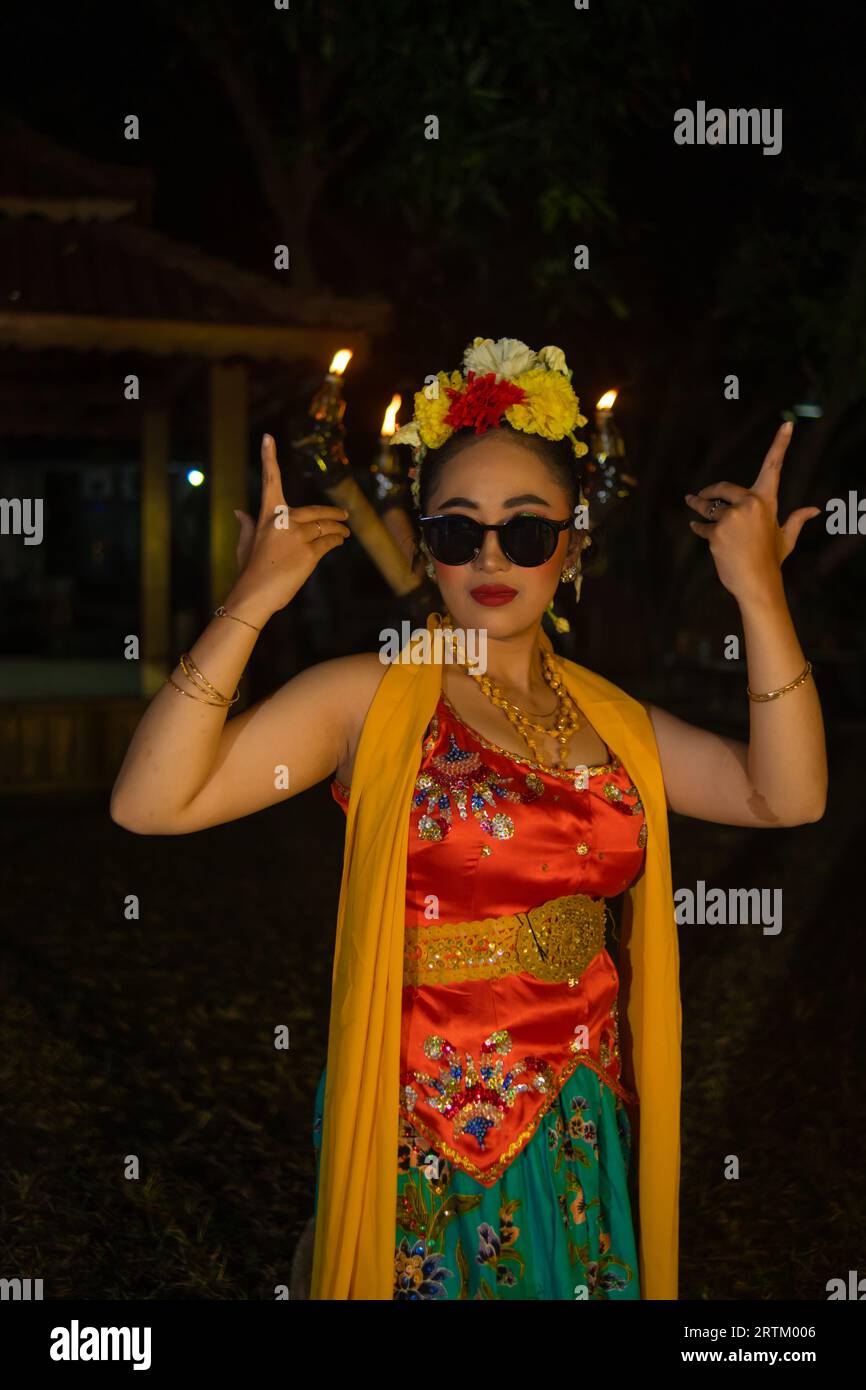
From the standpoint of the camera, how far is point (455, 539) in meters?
2.72

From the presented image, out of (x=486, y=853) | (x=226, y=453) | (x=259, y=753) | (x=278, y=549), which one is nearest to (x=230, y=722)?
(x=259, y=753)

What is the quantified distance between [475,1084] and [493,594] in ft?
2.91

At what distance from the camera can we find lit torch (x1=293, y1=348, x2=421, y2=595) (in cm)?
324

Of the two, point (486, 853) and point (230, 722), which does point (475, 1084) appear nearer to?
point (486, 853)

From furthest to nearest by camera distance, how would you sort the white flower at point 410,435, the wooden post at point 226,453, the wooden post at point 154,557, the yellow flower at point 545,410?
1. the wooden post at point 154,557
2. the wooden post at point 226,453
3. the white flower at point 410,435
4. the yellow flower at point 545,410

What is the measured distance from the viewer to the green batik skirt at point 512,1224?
8.43ft

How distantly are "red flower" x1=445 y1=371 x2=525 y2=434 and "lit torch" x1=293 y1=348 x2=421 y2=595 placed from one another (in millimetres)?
431

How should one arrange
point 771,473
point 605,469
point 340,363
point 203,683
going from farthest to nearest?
point 340,363 → point 605,469 → point 771,473 → point 203,683

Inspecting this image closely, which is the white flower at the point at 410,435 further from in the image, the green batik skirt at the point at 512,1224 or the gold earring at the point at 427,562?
the green batik skirt at the point at 512,1224

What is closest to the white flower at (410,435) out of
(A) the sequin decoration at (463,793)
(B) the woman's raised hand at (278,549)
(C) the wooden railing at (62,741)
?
(B) the woman's raised hand at (278,549)

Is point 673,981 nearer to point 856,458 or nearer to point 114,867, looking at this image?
point 114,867

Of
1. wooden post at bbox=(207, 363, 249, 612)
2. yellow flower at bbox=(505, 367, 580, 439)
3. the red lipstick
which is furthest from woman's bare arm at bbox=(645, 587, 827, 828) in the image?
wooden post at bbox=(207, 363, 249, 612)

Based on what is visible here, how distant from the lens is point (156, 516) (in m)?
14.0

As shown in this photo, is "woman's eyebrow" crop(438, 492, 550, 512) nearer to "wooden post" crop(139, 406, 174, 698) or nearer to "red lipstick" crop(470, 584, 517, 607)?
"red lipstick" crop(470, 584, 517, 607)
